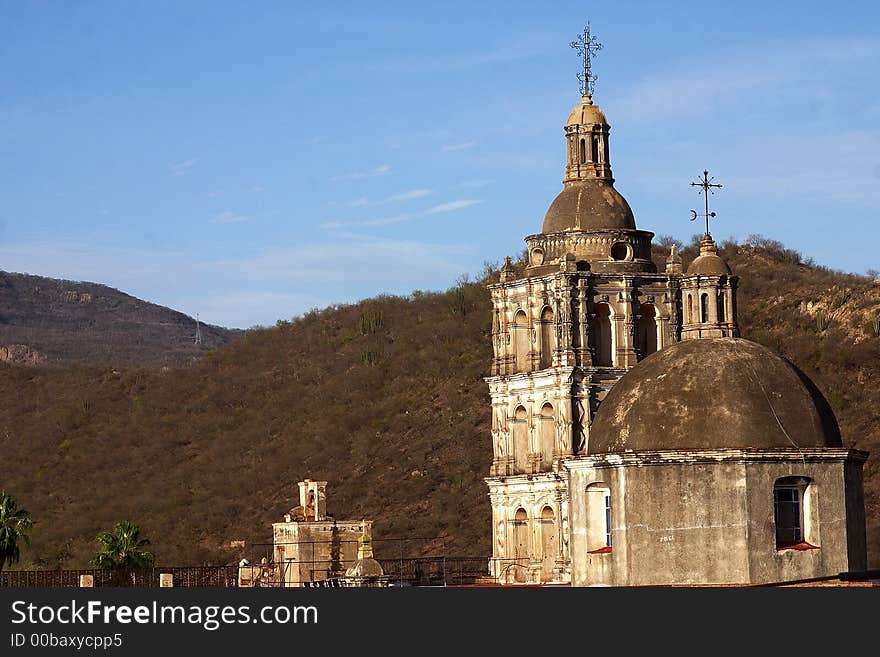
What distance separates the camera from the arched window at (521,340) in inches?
2188

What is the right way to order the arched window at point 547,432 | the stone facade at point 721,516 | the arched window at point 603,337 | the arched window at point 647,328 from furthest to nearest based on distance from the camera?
the arched window at point 647,328
the arched window at point 603,337
the arched window at point 547,432
the stone facade at point 721,516

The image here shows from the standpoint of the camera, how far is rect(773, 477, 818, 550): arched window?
31.1 m

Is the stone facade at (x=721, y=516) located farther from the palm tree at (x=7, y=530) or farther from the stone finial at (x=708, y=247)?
the palm tree at (x=7, y=530)

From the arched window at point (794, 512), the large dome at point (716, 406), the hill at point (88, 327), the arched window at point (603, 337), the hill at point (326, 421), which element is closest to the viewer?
the arched window at point (794, 512)

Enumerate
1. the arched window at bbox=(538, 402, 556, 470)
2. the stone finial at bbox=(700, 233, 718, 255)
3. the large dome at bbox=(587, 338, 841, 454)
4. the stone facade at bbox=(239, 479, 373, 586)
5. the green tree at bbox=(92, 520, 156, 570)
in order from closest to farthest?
the large dome at bbox=(587, 338, 841, 454) < the stone finial at bbox=(700, 233, 718, 255) < the arched window at bbox=(538, 402, 556, 470) < the stone facade at bbox=(239, 479, 373, 586) < the green tree at bbox=(92, 520, 156, 570)

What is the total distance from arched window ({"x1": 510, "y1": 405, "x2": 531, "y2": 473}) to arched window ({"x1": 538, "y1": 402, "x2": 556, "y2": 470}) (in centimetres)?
77

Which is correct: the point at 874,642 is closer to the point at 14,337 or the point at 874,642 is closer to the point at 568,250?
the point at 568,250

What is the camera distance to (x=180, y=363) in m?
143

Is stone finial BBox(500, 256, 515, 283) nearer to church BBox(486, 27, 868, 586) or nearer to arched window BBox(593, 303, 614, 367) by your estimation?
arched window BBox(593, 303, 614, 367)

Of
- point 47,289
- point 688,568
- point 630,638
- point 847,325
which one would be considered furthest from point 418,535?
point 47,289

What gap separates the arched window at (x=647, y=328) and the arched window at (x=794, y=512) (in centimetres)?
2413

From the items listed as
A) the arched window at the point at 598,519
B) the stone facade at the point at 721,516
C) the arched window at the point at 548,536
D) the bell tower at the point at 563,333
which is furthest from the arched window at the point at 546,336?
the stone facade at the point at 721,516

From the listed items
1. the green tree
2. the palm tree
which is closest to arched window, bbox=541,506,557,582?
the green tree

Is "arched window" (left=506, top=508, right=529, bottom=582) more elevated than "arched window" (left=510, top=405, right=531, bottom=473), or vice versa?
"arched window" (left=510, top=405, right=531, bottom=473)
